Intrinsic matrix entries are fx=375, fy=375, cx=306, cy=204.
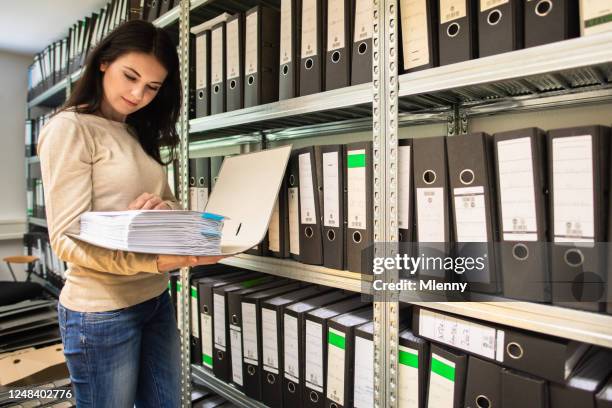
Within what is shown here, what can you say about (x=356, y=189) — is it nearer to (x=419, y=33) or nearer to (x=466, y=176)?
(x=466, y=176)

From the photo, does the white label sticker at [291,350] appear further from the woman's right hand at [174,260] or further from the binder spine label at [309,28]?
the binder spine label at [309,28]

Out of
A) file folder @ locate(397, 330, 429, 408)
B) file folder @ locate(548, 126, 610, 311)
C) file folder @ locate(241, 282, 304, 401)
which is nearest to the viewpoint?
file folder @ locate(548, 126, 610, 311)

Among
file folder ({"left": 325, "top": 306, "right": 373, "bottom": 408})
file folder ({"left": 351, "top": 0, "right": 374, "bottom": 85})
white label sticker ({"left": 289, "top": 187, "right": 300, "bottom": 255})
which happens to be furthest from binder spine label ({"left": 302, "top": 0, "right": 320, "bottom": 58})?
file folder ({"left": 325, "top": 306, "right": 373, "bottom": 408})

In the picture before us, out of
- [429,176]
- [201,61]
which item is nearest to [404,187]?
[429,176]

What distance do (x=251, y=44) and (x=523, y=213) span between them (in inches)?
34.4

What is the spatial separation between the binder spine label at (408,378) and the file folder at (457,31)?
0.62 meters

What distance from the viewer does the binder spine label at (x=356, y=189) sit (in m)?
0.88

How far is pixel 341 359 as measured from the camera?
0.93 m

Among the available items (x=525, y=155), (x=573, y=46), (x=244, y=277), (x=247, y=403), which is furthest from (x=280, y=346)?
(x=573, y=46)

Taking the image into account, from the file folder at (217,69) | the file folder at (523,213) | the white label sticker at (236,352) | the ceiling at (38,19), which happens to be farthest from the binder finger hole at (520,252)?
the ceiling at (38,19)

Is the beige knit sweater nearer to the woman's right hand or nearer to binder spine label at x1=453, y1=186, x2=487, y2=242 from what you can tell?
the woman's right hand

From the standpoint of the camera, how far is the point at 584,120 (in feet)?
3.13

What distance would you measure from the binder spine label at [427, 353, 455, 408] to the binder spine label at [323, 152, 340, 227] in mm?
375

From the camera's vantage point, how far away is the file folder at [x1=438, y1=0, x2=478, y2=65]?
2.41 ft
